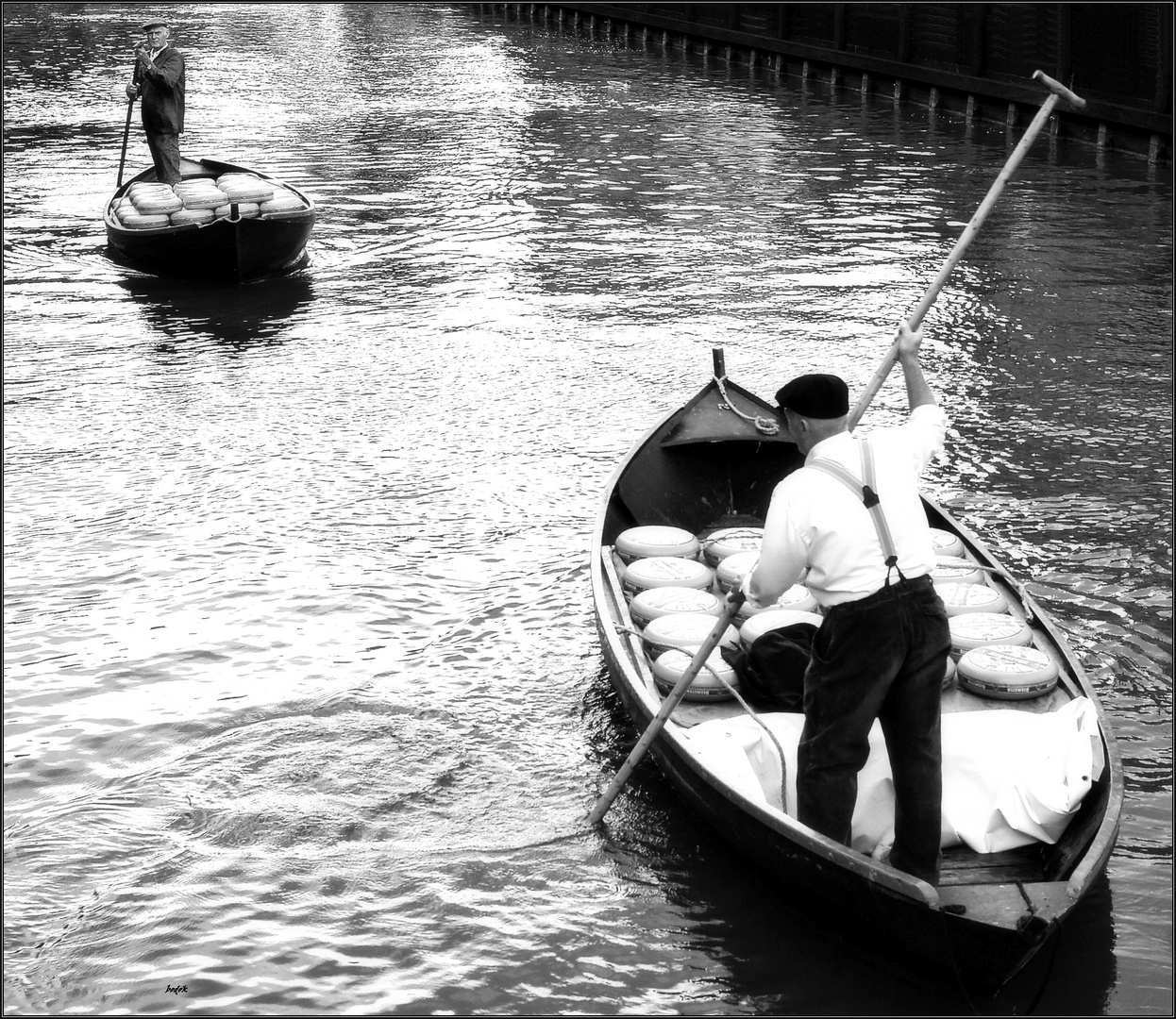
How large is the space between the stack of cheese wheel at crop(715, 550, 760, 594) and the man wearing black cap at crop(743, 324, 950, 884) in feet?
8.07

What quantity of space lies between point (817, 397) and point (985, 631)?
101 inches

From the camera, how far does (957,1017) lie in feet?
18.6

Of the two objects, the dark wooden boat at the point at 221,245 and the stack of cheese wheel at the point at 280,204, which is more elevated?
the stack of cheese wheel at the point at 280,204

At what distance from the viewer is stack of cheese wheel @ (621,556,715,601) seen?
830 centimetres

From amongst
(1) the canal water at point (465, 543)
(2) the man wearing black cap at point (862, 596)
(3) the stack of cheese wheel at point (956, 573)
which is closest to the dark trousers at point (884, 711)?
(2) the man wearing black cap at point (862, 596)

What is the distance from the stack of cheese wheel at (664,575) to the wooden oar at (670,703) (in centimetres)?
156

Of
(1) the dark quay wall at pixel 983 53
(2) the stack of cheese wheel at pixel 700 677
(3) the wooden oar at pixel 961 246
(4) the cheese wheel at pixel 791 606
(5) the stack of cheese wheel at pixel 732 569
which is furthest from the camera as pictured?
(1) the dark quay wall at pixel 983 53

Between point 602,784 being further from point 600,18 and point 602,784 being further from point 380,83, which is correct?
point 600,18

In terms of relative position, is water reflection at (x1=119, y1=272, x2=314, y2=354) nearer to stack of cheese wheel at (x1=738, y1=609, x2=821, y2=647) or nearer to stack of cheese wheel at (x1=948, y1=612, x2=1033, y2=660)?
stack of cheese wheel at (x1=738, y1=609, x2=821, y2=647)

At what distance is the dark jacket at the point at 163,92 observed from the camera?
60.2ft

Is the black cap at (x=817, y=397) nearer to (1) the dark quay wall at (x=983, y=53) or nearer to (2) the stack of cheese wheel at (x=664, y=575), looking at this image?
(2) the stack of cheese wheel at (x=664, y=575)

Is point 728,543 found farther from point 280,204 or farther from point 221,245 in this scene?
point 280,204

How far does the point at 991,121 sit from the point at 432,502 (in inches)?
796

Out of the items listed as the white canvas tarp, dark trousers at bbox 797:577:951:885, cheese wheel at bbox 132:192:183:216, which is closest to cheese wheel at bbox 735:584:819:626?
the white canvas tarp
